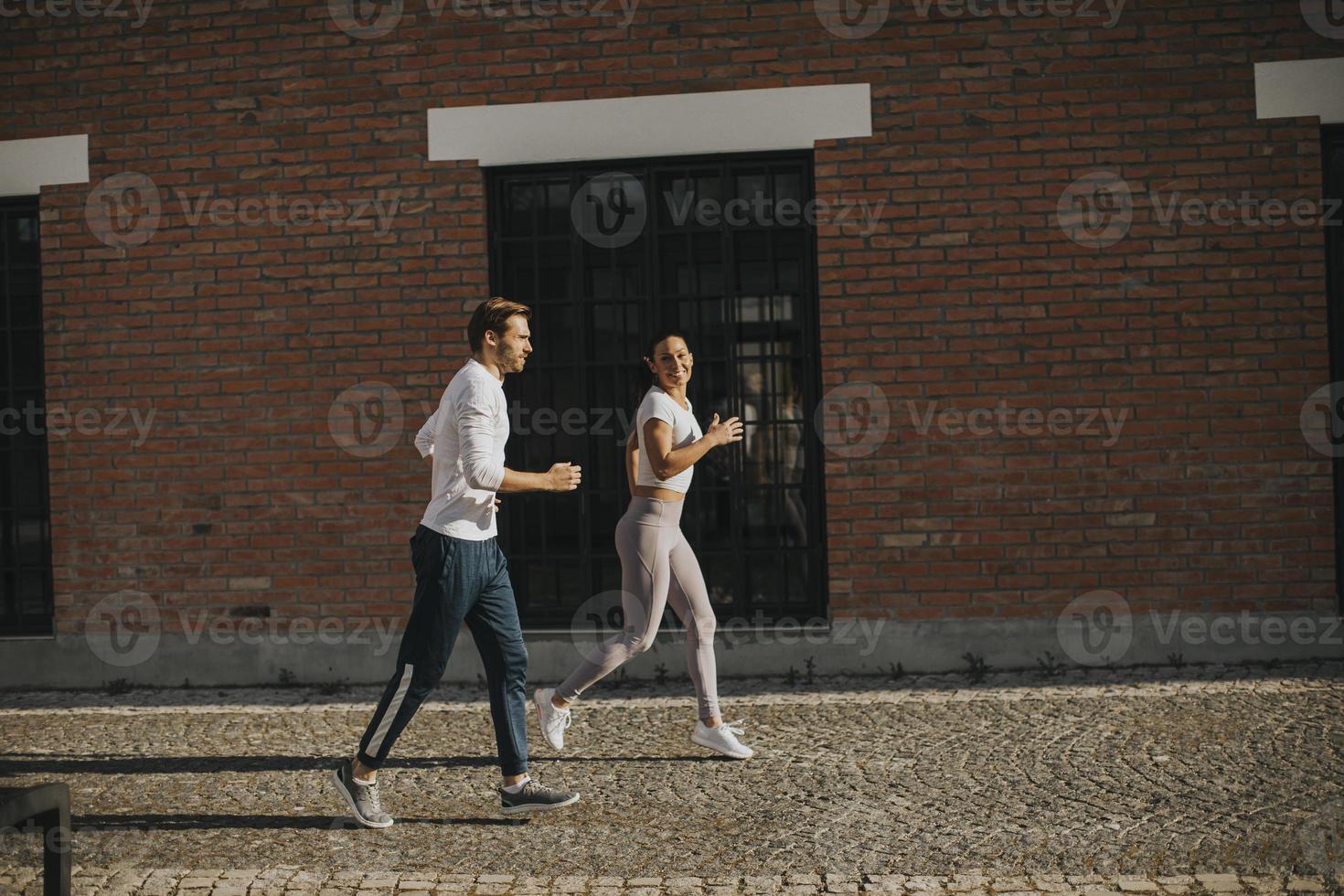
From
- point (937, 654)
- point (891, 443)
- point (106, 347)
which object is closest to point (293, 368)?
point (106, 347)

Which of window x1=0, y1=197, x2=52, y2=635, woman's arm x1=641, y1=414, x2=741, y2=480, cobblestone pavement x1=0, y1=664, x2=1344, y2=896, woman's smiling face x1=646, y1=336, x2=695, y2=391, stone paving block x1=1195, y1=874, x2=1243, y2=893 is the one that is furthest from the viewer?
A: window x1=0, y1=197, x2=52, y2=635

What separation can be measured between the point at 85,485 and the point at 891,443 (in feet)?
16.6

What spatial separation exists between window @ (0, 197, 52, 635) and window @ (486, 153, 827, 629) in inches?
123

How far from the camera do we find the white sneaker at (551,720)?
5.35 meters

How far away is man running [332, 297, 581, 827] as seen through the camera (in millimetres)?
4371

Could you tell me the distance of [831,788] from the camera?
4.77 metres

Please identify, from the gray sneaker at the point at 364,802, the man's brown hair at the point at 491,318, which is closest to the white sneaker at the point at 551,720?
the gray sneaker at the point at 364,802

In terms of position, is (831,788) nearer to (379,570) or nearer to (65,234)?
(379,570)

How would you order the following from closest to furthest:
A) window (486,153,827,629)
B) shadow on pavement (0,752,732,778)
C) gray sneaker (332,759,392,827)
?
gray sneaker (332,759,392,827)
shadow on pavement (0,752,732,778)
window (486,153,827,629)

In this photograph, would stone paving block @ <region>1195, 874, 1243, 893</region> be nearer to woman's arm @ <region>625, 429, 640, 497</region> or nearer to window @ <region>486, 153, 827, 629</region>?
woman's arm @ <region>625, 429, 640, 497</region>

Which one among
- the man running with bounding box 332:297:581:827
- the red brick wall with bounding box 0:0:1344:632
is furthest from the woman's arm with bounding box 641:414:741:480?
the red brick wall with bounding box 0:0:1344:632

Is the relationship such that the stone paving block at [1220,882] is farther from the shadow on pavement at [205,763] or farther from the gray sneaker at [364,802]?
the gray sneaker at [364,802]

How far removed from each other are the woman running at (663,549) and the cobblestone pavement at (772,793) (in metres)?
0.30

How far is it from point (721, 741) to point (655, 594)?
0.74 m
